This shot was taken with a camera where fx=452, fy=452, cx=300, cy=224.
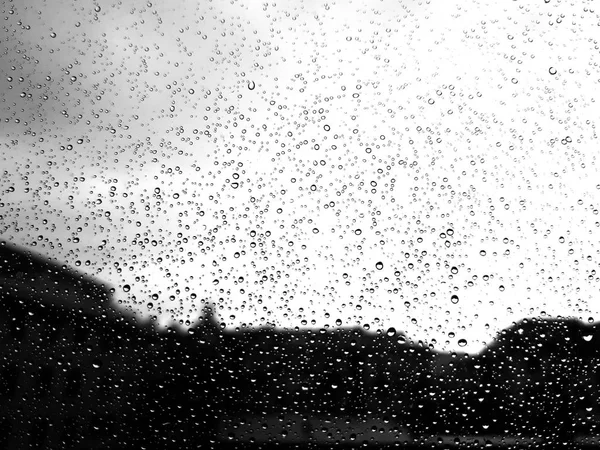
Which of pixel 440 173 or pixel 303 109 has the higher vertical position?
pixel 303 109

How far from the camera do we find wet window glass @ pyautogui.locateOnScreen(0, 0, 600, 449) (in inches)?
61.7

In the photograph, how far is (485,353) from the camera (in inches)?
61.0

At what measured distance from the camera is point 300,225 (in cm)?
169

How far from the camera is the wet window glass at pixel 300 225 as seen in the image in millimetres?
1567

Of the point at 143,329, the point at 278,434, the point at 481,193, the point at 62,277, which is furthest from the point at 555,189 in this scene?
the point at 62,277

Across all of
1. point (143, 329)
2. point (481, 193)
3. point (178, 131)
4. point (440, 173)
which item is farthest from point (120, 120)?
point (481, 193)

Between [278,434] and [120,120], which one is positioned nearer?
[278,434]

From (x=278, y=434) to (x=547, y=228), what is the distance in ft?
3.94

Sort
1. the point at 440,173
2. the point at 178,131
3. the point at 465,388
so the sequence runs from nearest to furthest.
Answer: the point at 465,388, the point at 440,173, the point at 178,131

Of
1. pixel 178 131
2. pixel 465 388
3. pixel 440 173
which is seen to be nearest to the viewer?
pixel 465 388

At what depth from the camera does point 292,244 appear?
168cm

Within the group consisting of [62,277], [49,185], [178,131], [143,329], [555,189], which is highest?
[178,131]

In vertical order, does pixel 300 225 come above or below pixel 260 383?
above

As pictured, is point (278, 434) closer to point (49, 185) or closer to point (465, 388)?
point (465, 388)
